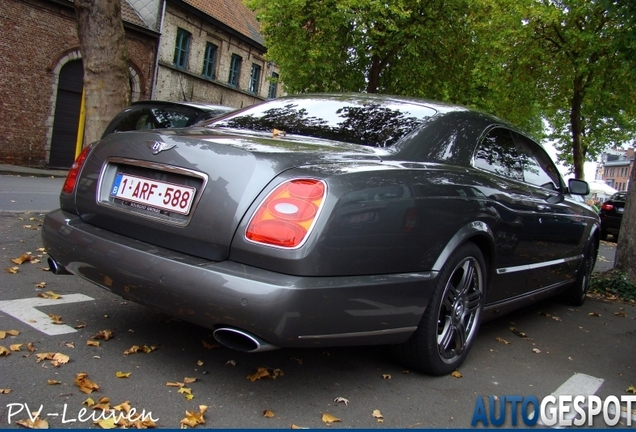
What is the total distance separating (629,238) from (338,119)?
513 cm

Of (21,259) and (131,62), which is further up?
(131,62)

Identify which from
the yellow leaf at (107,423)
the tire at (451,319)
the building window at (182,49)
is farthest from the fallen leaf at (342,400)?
the building window at (182,49)

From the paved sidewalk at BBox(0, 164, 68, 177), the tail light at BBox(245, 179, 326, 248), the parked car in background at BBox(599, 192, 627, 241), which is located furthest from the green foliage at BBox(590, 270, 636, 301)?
the paved sidewalk at BBox(0, 164, 68, 177)

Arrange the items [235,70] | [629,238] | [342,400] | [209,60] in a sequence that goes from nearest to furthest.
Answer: [342,400] → [629,238] → [209,60] → [235,70]

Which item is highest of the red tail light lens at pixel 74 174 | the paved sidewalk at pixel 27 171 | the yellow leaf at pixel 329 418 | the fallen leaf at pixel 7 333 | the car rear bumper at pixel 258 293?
the red tail light lens at pixel 74 174

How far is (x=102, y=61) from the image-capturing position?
7406 mm

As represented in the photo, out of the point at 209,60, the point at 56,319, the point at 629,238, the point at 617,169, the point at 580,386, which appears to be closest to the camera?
the point at 580,386

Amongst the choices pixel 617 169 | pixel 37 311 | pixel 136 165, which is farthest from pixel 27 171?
pixel 617 169

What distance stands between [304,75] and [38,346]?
1685 centimetres

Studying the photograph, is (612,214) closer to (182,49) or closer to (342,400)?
(342,400)

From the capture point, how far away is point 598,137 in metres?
33.2

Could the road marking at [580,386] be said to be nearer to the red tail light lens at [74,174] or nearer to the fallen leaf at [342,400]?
the fallen leaf at [342,400]

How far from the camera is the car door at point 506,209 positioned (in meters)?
3.75

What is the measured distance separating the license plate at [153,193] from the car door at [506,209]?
5.79 ft
